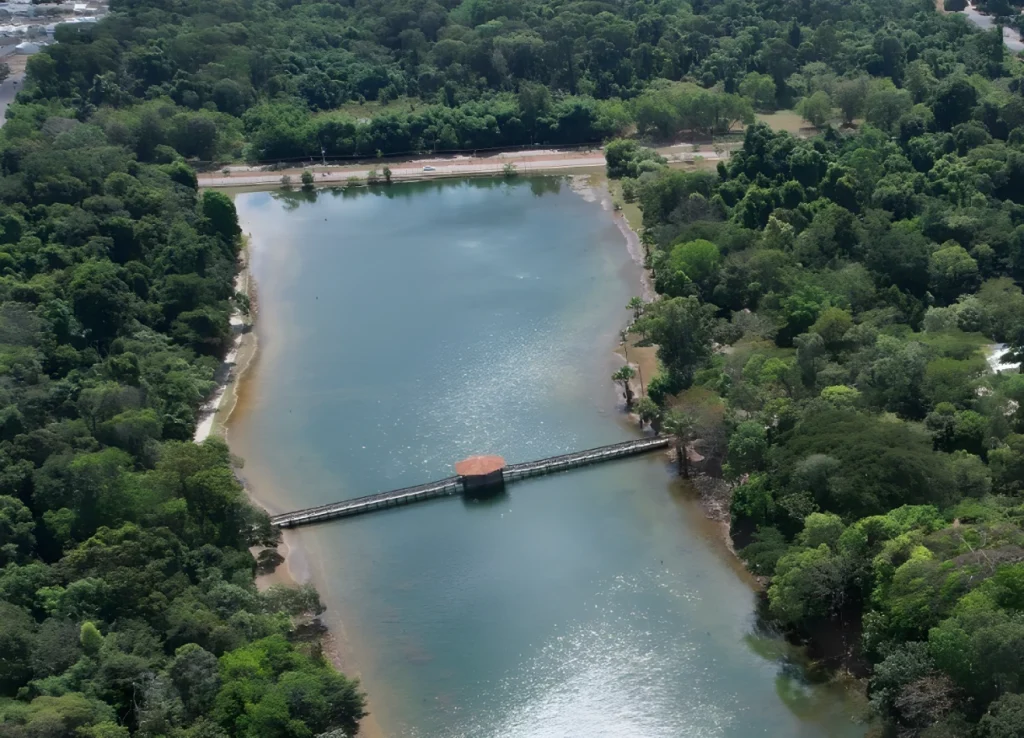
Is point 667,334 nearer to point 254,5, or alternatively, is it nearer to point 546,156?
point 546,156

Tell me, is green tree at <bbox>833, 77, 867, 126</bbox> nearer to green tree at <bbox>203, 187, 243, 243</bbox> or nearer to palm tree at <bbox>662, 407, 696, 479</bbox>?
palm tree at <bbox>662, 407, 696, 479</bbox>

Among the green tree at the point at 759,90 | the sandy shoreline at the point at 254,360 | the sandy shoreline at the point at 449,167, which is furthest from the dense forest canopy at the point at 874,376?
the green tree at the point at 759,90

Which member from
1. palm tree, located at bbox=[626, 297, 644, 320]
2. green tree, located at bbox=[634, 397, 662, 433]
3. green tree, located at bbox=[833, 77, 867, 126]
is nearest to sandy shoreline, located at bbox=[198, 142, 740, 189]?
green tree, located at bbox=[833, 77, 867, 126]

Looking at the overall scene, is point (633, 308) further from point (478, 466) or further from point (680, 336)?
point (478, 466)

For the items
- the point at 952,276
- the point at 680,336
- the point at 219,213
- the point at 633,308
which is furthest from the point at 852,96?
the point at 219,213

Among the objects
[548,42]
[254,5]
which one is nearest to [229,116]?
[254,5]

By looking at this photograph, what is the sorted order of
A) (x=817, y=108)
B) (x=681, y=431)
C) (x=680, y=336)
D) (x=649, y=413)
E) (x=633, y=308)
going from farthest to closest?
(x=817, y=108) < (x=633, y=308) < (x=680, y=336) < (x=649, y=413) < (x=681, y=431)

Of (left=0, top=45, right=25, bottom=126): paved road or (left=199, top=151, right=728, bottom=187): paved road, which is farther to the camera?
(left=0, top=45, right=25, bottom=126): paved road
